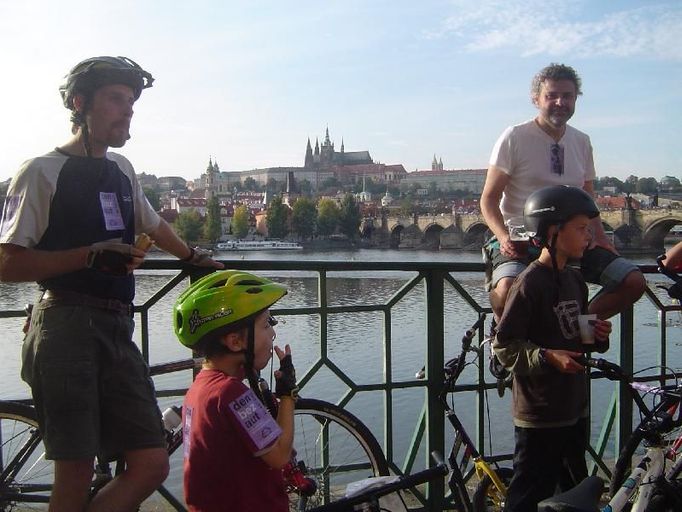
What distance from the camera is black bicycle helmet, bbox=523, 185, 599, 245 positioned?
281cm

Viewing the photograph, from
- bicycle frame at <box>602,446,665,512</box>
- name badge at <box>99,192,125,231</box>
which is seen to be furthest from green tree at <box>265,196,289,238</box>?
name badge at <box>99,192,125,231</box>

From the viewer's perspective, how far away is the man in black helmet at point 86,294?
231 cm

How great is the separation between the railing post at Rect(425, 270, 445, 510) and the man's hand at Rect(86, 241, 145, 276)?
5.46 feet

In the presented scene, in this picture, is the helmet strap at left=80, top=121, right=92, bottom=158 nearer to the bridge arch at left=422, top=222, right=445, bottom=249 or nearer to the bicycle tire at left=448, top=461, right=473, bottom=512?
the bicycle tire at left=448, top=461, right=473, bottom=512

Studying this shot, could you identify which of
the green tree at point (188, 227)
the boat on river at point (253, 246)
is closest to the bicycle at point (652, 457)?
the boat on river at point (253, 246)

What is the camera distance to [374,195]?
150 metres

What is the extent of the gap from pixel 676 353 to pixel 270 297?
5910 millimetres

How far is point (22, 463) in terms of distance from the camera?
2916 millimetres

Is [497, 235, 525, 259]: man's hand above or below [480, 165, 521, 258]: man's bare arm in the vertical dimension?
below

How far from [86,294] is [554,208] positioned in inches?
64.7

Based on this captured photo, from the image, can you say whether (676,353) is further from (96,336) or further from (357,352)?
(96,336)

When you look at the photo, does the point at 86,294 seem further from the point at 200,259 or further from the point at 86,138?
the point at 200,259

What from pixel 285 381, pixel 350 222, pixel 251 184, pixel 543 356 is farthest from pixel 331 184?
pixel 285 381

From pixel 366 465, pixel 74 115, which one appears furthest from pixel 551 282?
pixel 74 115
